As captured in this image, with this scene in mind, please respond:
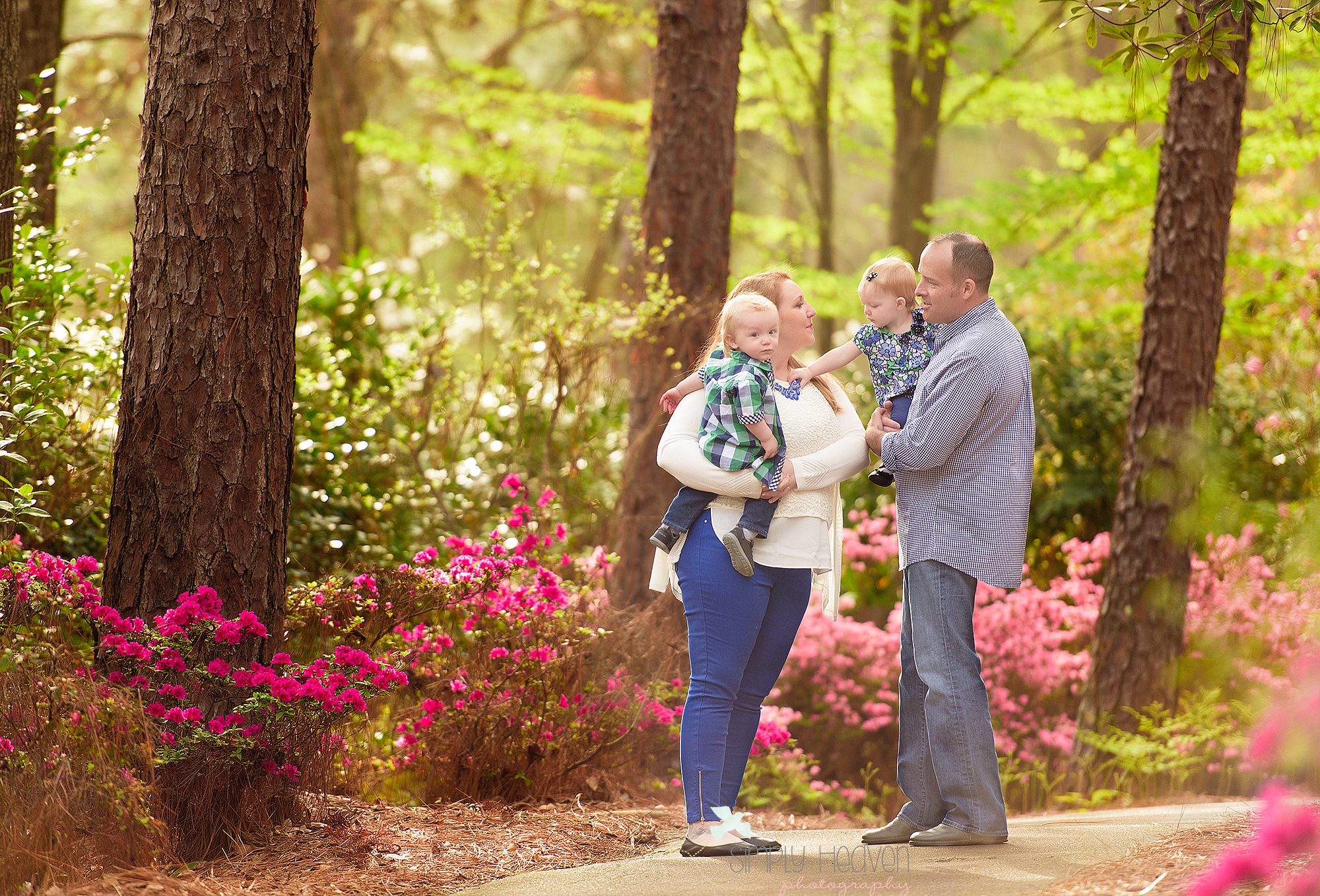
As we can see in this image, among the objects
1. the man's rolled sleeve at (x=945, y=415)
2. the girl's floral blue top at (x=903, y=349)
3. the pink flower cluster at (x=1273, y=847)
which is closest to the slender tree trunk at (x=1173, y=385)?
the girl's floral blue top at (x=903, y=349)

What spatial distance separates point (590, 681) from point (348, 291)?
383 centimetres

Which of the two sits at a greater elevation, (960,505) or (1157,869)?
(960,505)

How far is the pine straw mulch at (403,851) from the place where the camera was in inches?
114

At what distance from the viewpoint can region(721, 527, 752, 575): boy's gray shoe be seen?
327 centimetres

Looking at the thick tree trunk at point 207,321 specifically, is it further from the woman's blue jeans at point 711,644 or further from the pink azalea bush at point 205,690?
the woman's blue jeans at point 711,644

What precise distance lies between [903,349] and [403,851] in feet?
7.00

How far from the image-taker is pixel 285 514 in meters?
3.44

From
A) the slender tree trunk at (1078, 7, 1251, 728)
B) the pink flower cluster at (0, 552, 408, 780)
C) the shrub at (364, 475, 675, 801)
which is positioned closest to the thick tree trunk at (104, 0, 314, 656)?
the pink flower cluster at (0, 552, 408, 780)

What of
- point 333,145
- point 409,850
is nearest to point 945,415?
point 409,850

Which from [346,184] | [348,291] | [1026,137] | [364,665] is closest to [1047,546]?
[348,291]

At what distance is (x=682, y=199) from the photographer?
5.65 m

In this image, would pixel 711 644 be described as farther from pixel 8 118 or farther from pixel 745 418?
pixel 8 118

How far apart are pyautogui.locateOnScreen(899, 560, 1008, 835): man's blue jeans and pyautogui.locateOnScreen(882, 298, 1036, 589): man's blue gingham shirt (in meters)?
0.08

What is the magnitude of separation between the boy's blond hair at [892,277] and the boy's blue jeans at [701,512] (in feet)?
2.42
